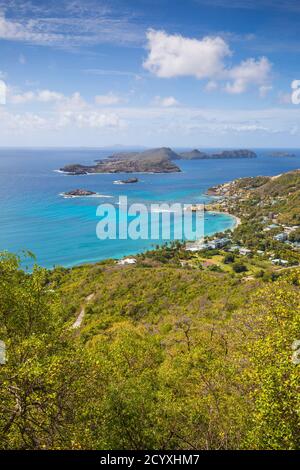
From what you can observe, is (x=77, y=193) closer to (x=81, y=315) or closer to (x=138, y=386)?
(x=81, y=315)

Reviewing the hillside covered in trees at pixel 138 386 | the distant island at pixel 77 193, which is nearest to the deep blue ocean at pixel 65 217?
the distant island at pixel 77 193

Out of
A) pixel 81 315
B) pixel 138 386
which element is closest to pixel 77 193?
pixel 81 315

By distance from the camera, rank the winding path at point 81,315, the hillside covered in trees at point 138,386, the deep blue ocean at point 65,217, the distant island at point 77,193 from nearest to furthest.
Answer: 1. the hillside covered in trees at point 138,386
2. the winding path at point 81,315
3. the deep blue ocean at point 65,217
4. the distant island at point 77,193

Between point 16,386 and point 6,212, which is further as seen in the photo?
point 6,212

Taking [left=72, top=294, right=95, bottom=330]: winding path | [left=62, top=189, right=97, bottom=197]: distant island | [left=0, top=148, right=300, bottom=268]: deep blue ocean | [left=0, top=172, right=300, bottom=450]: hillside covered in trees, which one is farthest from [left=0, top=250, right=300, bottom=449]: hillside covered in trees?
[left=62, top=189, right=97, bottom=197]: distant island

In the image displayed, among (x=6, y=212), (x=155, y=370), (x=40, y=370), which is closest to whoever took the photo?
(x=40, y=370)

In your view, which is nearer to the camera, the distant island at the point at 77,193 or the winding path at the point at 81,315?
the winding path at the point at 81,315

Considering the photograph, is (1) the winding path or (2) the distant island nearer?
(1) the winding path

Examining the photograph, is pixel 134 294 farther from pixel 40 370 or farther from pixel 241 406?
pixel 40 370

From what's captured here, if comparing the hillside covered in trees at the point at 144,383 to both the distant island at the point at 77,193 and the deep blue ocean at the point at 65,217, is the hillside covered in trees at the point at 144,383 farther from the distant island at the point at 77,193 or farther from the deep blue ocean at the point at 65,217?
the distant island at the point at 77,193

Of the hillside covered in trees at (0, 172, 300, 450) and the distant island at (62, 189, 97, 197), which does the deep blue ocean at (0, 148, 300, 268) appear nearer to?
the distant island at (62, 189, 97, 197)

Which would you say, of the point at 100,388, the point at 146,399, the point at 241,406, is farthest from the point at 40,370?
the point at 241,406
